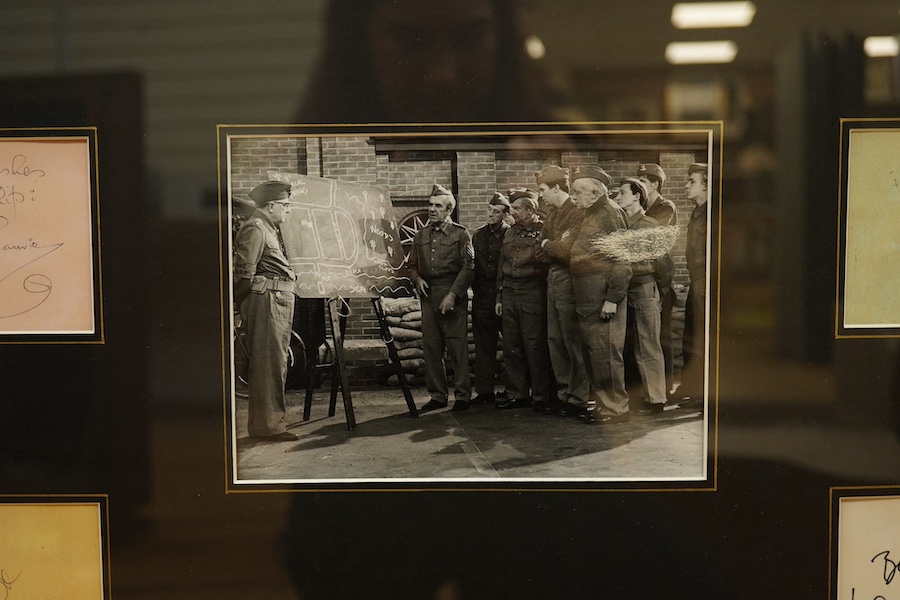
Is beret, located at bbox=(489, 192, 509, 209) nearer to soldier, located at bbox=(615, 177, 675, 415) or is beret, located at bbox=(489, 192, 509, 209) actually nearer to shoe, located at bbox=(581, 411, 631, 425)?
soldier, located at bbox=(615, 177, 675, 415)

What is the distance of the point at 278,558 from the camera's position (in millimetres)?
2191

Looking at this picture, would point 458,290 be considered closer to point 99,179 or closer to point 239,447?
point 239,447

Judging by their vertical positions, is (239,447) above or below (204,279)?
below

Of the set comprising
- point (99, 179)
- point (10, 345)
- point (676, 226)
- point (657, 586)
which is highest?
point (99, 179)

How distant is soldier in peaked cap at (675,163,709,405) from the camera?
214 centimetres

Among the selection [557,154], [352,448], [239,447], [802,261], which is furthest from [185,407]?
[802,261]

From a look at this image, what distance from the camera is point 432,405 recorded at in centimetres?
216

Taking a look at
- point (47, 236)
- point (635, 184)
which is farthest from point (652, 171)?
point (47, 236)

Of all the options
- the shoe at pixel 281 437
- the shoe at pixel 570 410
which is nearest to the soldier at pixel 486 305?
the shoe at pixel 570 410

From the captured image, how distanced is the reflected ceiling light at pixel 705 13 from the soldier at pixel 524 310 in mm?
783

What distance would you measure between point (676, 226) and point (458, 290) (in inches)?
31.2
